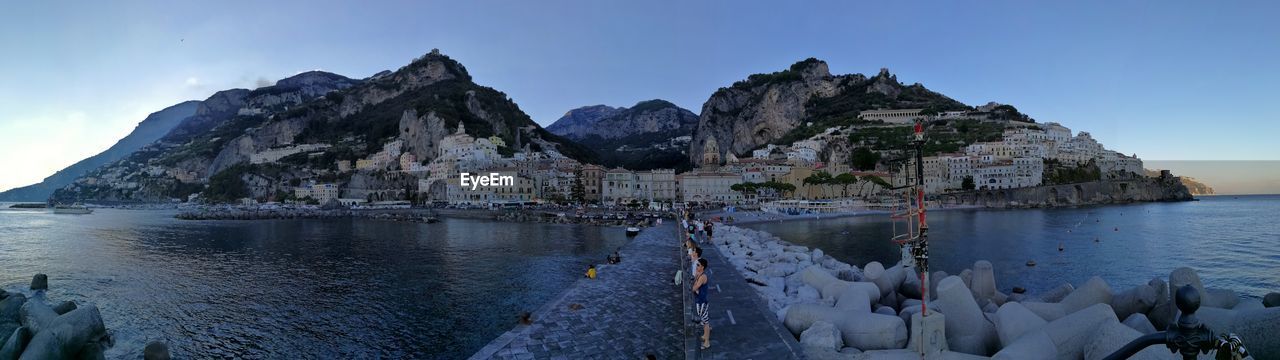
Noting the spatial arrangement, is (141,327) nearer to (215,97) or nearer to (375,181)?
(375,181)

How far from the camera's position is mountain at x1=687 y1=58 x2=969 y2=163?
396ft

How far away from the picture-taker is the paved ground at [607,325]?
28.2 feet

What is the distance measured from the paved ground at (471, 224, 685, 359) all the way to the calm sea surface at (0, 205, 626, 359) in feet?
7.37

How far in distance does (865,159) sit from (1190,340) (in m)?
91.7

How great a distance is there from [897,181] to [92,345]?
89.0 meters

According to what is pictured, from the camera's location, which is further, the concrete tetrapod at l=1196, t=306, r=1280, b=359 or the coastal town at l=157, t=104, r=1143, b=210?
the coastal town at l=157, t=104, r=1143, b=210

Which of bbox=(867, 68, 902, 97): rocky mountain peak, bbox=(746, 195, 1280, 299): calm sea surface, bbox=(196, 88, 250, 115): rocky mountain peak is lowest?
bbox=(746, 195, 1280, 299): calm sea surface

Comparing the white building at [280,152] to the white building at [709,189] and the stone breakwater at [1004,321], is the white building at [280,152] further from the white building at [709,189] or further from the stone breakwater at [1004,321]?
the stone breakwater at [1004,321]

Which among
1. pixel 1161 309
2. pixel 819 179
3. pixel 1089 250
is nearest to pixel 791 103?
pixel 819 179

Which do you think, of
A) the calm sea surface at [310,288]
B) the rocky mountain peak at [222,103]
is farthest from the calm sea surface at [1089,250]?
the rocky mountain peak at [222,103]

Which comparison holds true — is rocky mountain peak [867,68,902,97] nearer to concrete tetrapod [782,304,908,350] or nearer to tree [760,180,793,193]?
tree [760,180,793,193]

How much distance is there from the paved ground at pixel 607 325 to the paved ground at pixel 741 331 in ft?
2.52

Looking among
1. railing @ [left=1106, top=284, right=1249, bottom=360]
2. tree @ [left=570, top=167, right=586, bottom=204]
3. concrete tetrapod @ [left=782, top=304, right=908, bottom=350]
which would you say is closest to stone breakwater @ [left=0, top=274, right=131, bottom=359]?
concrete tetrapod @ [left=782, top=304, right=908, bottom=350]

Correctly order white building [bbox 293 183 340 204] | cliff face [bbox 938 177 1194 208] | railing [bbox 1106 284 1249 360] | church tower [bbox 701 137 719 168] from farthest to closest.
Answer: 1. church tower [bbox 701 137 719 168]
2. white building [bbox 293 183 340 204]
3. cliff face [bbox 938 177 1194 208]
4. railing [bbox 1106 284 1249 360]
